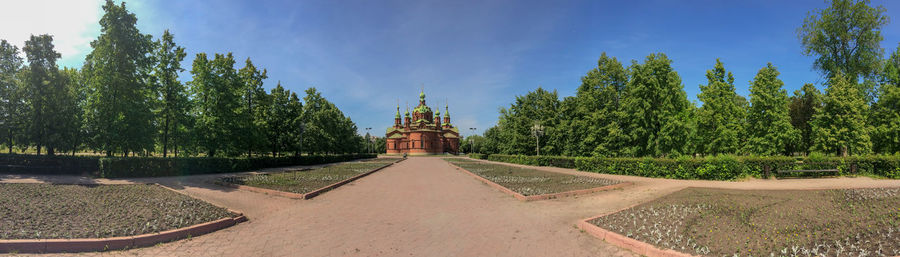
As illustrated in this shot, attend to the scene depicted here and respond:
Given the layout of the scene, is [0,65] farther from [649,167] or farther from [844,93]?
[844,93]

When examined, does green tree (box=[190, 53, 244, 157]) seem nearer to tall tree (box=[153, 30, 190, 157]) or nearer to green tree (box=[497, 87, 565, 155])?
tall tree (box=[153, 30, 190, 157])

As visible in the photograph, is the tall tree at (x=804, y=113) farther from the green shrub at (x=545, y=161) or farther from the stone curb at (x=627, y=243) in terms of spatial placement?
the stone curb at (x=627, y=243)

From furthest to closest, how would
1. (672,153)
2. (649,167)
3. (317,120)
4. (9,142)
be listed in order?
(317,120)
(672,153)
(9,142)
(649,167)

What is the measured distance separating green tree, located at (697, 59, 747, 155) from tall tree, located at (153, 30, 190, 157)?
42072mm

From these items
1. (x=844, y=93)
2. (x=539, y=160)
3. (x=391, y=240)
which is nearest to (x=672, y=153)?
(x=539, y=160)

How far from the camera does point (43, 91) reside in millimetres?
18562

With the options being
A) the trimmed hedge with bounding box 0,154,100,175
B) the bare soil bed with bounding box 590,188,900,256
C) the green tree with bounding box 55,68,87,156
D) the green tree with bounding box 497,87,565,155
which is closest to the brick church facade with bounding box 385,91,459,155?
the green tree with bounding box 497,87,565,155

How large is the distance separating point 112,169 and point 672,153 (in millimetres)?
34173

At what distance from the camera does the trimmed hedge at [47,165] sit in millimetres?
16312

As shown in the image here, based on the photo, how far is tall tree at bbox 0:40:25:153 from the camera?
62.5ft

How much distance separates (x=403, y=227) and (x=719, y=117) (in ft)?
108

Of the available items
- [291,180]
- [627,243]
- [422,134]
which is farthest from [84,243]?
[422,134]

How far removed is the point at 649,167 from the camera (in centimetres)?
1828

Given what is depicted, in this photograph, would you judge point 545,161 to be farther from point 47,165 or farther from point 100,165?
point 47,165
